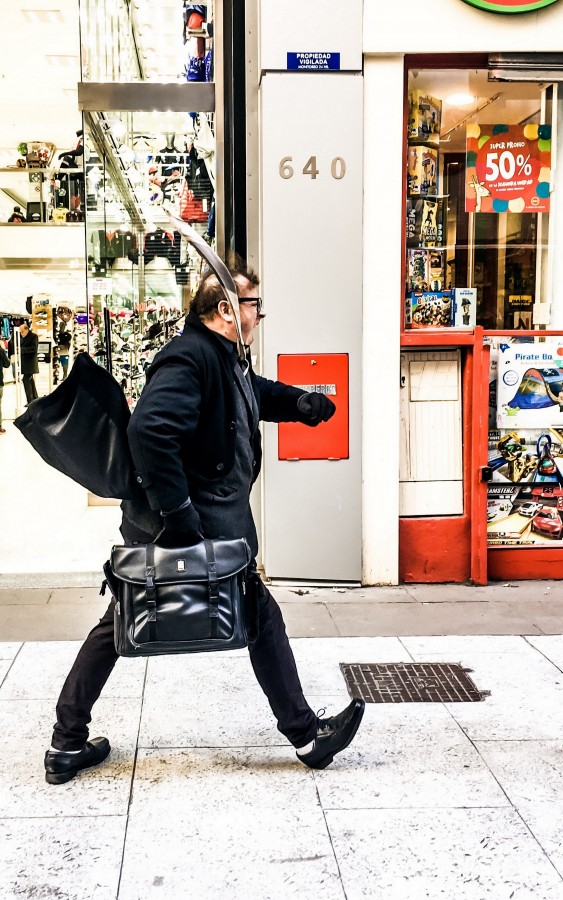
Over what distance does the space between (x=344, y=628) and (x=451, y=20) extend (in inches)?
146

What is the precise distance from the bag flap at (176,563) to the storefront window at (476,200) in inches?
129

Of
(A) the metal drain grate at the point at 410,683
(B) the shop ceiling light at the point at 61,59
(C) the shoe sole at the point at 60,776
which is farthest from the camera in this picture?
(B) the shop ceiling light at the point at 61,59

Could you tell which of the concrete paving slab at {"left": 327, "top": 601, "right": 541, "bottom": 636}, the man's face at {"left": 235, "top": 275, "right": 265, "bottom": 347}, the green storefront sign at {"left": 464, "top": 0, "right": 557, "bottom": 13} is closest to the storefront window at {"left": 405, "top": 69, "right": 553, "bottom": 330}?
the green storefront sign at {"left": 464, "top": 0, "right": 557, "bottom": 13}

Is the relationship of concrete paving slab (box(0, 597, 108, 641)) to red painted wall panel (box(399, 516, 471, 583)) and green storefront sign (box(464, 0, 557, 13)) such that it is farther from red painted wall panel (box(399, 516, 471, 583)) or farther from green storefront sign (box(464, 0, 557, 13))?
green storefront sign (box(464, 0, 557, 13))

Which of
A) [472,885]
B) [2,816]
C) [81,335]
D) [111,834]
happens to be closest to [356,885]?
[472,885]

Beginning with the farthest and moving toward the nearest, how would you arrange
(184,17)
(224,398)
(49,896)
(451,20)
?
(184,17)
(451,20)
(224,398)
(49,896)

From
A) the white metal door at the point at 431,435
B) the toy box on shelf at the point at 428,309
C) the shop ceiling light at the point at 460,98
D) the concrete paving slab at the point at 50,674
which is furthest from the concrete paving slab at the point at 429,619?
the shop ceiling light at the point at 460,98

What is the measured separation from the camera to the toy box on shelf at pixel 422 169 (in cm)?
605

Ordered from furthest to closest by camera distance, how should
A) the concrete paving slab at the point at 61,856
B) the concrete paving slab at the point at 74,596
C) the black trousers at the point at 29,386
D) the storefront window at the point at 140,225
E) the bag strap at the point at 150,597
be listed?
the black trousers at the point at 29,386, the storefront window at the point at 140,225, the concrete paving slab at the point at 74,596, the bag strap at the point at 150,597, the concrete paving slab at the point at 61,856

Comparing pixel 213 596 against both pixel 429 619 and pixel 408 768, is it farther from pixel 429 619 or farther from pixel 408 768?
pixel 429 619

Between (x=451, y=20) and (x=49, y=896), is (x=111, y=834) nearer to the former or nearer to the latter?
(x=49, y=896)

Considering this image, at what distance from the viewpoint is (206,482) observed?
10.8 ft

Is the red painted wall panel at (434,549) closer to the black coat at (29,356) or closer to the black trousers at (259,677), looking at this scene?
the black trousers at (259,677)

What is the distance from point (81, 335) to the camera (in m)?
13.2
